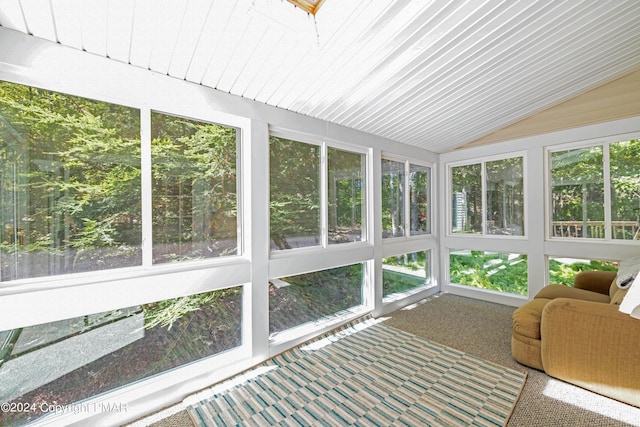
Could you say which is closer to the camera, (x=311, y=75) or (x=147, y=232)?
(x=147, y=232)

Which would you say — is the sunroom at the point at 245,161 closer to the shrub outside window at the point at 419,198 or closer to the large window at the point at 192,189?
the large window at the point at 192,189

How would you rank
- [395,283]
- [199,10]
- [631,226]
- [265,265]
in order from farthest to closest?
[395,283], [631,226], [265,265], [199,10]

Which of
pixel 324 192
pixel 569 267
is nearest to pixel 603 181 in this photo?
pixel 569 267

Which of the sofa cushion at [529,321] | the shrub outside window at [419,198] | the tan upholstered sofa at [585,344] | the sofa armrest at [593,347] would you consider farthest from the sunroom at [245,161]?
the sofa armrest at [593,347]

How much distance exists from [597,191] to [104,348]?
5171mm

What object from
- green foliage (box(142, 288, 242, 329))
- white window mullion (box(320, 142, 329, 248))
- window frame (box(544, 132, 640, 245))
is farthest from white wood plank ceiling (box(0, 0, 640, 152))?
green foliage (box(142, 288, 242, 329))

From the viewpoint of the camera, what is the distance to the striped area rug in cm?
179

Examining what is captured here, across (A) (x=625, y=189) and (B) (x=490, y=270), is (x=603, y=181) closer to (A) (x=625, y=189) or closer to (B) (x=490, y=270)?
(A) (x=625, y=189)

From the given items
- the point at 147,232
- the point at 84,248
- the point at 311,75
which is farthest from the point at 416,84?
the point at 84,248

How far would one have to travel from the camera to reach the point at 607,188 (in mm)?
3133

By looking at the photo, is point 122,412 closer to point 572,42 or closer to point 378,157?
point 378,157

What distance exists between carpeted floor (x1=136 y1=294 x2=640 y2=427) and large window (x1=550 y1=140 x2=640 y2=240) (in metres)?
1.41

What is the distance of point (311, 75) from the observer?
2.19 metres

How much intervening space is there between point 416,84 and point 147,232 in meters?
2.64
